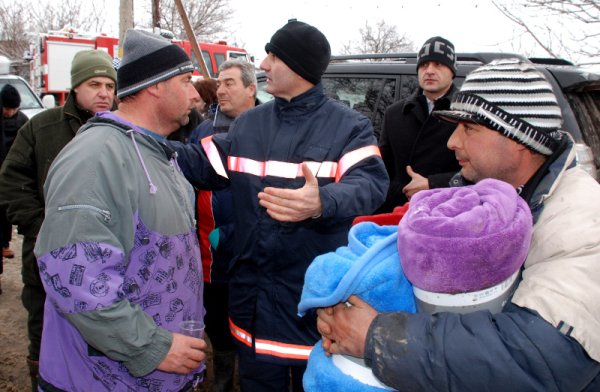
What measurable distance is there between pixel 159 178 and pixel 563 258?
146 centimetres

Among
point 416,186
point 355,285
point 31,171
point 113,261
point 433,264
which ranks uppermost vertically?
point 433,264

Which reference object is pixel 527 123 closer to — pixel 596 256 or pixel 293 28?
pixel 596 256

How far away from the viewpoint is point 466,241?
1196mm

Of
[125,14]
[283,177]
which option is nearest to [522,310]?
[283,177]

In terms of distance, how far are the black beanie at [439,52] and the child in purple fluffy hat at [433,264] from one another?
2.75 metres

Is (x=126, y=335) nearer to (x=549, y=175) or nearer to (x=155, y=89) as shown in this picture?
(x=155, y=89)

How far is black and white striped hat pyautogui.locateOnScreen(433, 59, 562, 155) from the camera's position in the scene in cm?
152

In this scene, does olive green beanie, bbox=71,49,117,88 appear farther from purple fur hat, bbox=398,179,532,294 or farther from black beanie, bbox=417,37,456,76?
purple fur hat, bbox=398,179,532,294

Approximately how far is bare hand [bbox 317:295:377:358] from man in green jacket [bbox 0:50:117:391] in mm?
2583

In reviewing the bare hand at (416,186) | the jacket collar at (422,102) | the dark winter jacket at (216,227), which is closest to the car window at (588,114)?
the jacket collar at (422,102)

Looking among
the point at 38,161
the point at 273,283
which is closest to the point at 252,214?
the point at 273,283

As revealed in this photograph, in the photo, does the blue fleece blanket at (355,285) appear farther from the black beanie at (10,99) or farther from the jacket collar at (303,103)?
the black beanie at (10,99)

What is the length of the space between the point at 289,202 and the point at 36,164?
2.27 m

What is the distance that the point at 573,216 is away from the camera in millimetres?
1353
